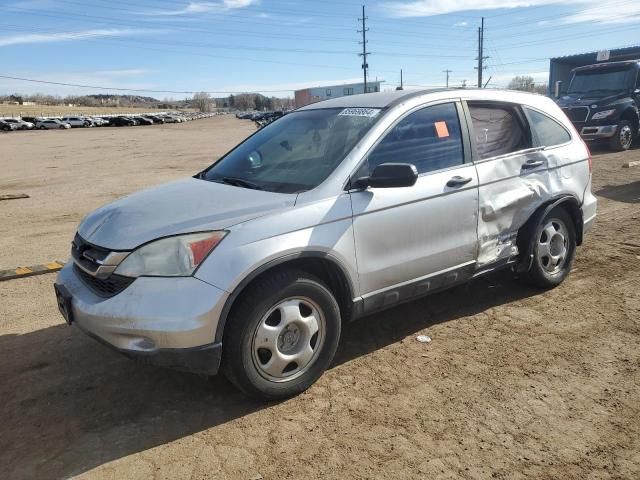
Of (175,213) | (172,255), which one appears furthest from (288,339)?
(175,213)

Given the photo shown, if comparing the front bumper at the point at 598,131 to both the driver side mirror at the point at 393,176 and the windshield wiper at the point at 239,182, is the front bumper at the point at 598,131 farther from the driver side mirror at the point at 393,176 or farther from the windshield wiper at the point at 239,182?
the windshield wiper at the point at 239,182

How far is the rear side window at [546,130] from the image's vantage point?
4762 mm

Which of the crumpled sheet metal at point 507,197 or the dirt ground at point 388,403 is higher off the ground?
the crumpled sheet metal at point 507,197

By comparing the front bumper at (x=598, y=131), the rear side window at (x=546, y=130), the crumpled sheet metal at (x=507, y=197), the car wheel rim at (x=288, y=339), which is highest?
the rear side window at (x=546, y=130)

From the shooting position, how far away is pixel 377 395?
3.36 meters

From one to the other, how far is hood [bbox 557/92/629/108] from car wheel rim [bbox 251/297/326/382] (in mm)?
14505

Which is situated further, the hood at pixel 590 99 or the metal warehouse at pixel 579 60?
the metal warehouse at pixel 579 60

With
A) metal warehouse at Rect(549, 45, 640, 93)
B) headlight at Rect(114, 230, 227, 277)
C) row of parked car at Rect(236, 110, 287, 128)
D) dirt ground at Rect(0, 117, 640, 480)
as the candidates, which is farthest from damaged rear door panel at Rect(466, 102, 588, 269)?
metal warehouse at Rect(549, 45, 640, 93)

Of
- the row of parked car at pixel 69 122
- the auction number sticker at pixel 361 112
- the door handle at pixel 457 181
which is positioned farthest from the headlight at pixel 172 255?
the row of parked car at pixel 69 122

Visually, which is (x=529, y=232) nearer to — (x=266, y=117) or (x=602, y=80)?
(x=602, y=80)

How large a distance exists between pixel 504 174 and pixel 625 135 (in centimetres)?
1325

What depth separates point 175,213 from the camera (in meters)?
3.25

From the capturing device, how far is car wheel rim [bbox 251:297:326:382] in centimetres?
316

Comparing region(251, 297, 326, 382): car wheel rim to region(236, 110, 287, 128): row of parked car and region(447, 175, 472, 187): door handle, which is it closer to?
region(447, 175, 472, 187): door handle
